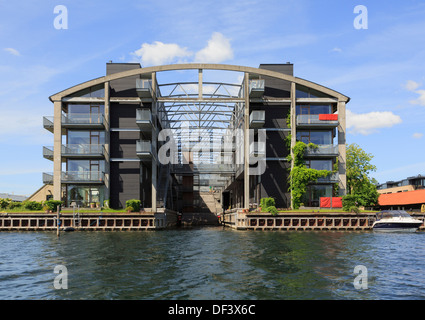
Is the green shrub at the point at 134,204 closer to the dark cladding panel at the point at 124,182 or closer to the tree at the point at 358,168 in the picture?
the dark cladding panel at the point at 124,182

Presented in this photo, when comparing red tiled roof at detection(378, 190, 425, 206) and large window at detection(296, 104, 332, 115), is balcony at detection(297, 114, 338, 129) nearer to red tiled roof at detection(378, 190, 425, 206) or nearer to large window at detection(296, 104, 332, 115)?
large window at detection(296, 104, 332, 115)

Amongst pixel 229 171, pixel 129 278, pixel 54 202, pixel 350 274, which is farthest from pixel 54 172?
pixel 350 274

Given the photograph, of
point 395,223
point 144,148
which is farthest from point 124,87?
point 395,223

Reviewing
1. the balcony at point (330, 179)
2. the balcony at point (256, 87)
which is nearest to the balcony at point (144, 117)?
the balcony at point (256, 87)

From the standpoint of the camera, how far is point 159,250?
25.1 m

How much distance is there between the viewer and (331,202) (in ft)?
157

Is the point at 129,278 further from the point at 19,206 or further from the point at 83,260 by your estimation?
the point at 19,206

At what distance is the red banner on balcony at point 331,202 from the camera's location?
4806cm

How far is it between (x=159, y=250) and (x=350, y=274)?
40.1 ft

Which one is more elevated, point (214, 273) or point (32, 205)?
point (32, 205)

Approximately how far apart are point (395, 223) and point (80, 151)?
120ft

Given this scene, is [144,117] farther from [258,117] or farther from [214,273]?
[214,273]

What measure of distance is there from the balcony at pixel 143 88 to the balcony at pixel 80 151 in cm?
800

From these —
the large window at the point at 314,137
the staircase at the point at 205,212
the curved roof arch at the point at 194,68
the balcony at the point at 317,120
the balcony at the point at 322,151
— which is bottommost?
the staircase at the point at 205,212
